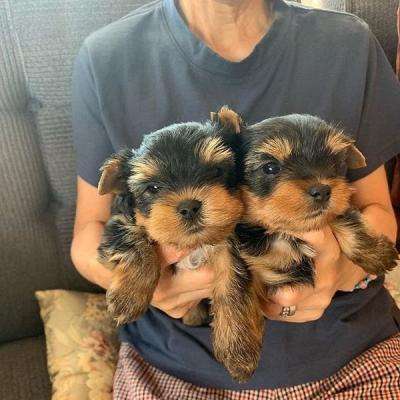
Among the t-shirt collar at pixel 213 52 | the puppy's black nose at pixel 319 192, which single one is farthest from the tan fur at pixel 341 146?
the t-shirt collar at pixel 213 52

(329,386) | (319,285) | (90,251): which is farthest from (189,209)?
(329,386)

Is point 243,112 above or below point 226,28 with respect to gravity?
below

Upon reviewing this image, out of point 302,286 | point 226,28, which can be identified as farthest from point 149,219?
point 226,28

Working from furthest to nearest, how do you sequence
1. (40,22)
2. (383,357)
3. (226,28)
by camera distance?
(40,22) < (226,28) < (383,357)

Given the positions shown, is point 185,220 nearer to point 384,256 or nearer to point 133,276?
point 133,276

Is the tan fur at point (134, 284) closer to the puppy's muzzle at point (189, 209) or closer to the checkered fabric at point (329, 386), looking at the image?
the puppy's muzzle at point (189, 209)

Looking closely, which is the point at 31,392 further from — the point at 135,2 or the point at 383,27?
the point at 383,27
